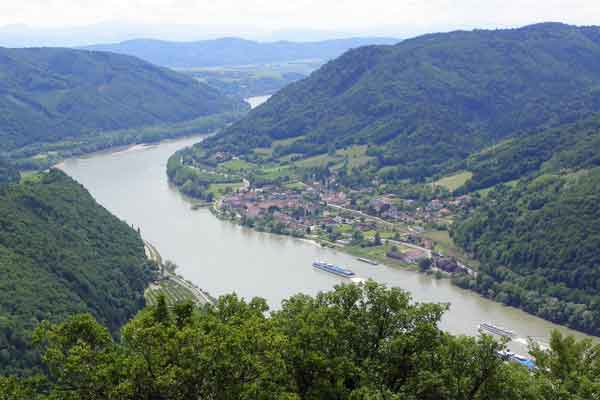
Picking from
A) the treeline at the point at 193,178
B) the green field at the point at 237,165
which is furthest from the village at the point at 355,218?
the green field at the point at 237,165

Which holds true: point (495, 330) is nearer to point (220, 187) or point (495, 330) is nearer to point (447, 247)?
point (447, 247)

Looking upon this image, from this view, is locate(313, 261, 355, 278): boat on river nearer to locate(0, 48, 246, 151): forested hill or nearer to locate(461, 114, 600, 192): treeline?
locate(461, 114, 600, 192): treeline

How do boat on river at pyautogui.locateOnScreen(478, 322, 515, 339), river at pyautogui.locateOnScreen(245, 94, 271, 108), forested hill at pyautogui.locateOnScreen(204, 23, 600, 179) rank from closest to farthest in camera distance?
1. boat on river at pyautogui.locateOnScreen(478, 322, 515, 339)
2. forested hill at pyautogui.locateOnScreen(204, 23, 600, 179)
3. river at pyautogui.locateOnScreen(245, 94, 271, 108)

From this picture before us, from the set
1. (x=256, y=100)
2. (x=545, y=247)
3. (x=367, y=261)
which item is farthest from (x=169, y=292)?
(x=256, y=100)

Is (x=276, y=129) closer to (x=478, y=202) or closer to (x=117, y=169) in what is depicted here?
(x=117, y=169)

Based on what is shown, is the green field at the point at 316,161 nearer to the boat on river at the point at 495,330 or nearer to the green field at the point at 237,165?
the green field at the point at 237,165

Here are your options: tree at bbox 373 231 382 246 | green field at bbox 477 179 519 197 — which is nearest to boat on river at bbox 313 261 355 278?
tree at bbox 373 231 382 246

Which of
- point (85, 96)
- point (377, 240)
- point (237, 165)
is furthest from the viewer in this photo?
point (85, 96)
